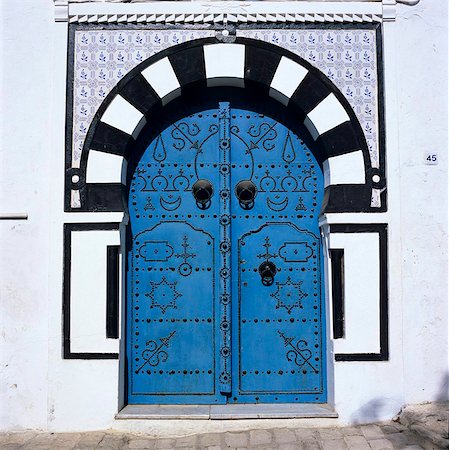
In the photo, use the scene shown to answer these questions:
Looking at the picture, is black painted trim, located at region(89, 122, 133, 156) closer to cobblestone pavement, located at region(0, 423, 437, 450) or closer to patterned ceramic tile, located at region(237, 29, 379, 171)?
patterned ceramic tile, located at region(237, 29, 379, 171)

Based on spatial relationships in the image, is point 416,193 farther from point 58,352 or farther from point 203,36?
point 58,352

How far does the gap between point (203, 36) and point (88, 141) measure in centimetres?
111

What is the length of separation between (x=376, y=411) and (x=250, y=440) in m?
0.89

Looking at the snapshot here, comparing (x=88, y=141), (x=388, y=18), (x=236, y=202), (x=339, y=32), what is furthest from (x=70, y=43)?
(x=388, y=18)

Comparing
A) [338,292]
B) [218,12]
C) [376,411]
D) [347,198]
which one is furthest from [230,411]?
[218,12]

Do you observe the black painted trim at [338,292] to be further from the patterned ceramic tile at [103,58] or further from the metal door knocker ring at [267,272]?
the patterned ceramic tile at [103,58]

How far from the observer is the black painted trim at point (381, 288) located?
4.16m

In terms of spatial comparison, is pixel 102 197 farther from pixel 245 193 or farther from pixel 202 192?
pixel 245 193

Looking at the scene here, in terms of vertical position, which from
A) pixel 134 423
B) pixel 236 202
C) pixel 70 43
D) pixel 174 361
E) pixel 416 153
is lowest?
pixel 134 423

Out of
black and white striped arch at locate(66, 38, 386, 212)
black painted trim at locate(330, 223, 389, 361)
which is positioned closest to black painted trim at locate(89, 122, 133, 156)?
black and white striped arch at locate(66, 38, 386, 212)

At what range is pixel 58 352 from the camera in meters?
4.18

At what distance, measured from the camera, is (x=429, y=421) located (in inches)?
154

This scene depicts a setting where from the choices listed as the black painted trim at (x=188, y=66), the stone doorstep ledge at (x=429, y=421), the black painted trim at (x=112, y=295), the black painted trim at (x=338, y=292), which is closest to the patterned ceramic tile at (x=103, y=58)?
the black painted trim at (x=188, y=66)

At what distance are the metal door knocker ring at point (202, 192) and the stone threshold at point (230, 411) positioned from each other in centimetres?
143
